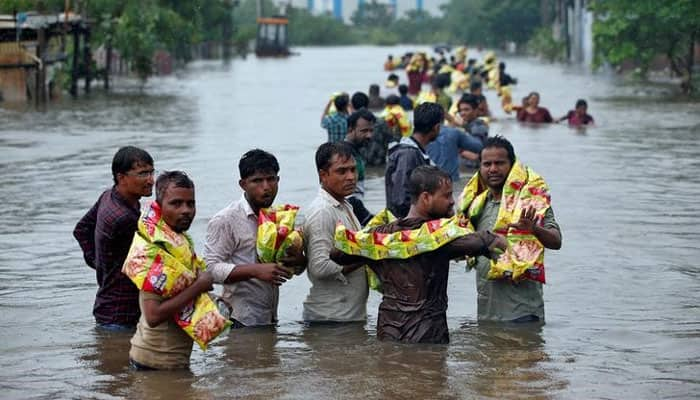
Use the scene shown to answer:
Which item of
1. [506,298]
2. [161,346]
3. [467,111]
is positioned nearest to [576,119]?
[467,111]

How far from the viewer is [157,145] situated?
23.0 m

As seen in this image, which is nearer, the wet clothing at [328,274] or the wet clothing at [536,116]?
the wet clothing at [328,274]

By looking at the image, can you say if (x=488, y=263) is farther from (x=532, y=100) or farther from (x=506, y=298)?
(x=532, y=100)

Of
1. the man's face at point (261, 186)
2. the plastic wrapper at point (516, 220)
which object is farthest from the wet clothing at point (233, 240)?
the plastic wrapper at point (516, 220)

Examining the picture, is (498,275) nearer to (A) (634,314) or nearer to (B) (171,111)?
(A) (634,314)

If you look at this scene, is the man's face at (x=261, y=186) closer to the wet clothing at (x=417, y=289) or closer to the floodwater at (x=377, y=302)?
the wet clothing at (x=417, y=289)

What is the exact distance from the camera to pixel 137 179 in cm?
773

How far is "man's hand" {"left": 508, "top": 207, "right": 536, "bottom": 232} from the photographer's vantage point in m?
7.36

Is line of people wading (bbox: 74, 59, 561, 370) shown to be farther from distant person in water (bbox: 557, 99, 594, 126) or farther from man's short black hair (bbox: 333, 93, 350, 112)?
distant person in water (bbox: 557, 99, 594, 126)

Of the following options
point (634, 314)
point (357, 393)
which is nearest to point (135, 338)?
point (357, 393)

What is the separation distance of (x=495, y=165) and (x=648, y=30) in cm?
2809

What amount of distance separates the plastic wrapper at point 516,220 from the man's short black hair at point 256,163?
1129 millimetres

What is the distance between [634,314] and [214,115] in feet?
73.1

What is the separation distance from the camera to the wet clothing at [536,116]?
85.4ft
